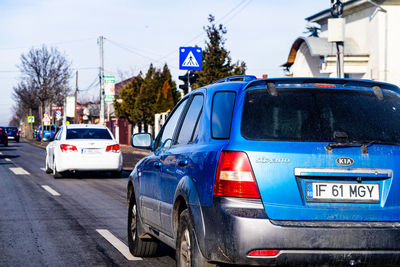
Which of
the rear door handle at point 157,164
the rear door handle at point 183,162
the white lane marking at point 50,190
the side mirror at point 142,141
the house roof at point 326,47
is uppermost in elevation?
the house roof at point 326,47

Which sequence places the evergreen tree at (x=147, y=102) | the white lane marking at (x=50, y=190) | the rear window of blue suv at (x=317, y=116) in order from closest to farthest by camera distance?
1. the rear window of blue suv at (x=317, y=116)
2. the white lane marking at (x=50, y=190)
3. the evergreen tree at (x=147, y=102)

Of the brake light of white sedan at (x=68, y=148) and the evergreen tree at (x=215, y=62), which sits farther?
the evergreen tree at (x=215, y=62)

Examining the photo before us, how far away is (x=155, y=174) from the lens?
651 centimetres

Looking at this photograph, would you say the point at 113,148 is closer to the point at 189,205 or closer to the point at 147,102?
the point at 189,205

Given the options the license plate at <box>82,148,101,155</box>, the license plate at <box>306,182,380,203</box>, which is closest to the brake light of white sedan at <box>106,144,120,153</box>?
the license plate at <box>82,148,101,155</box>

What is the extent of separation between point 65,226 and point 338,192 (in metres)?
5.88

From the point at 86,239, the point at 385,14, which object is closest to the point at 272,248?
the point at 86,239

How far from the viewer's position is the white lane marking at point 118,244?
24.1ft

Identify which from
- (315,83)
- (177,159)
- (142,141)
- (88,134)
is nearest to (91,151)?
(88,134)

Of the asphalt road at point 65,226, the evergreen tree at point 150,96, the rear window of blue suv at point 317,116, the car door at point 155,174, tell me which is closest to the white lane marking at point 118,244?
the asphalt road at point 65,226

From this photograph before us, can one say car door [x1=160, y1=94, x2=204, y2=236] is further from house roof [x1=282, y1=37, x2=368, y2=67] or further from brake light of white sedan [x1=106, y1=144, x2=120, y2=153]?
house roof [x1=282, y1=37, x2=368, y2=67]

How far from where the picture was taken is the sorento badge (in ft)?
15.0

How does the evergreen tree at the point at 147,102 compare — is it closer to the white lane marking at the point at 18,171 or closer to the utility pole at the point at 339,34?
the white lane marking at the point at 18,171

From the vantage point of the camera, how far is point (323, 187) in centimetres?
457
